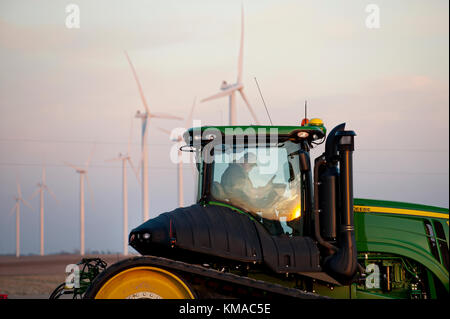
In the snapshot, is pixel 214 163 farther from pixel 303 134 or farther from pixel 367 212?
pixel 367 212

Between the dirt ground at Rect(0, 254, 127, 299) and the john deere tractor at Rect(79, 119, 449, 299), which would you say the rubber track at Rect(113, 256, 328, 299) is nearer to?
the john deere tractor at Rect(79, 119, 449, 299)

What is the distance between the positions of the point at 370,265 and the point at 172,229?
2723 millimetres

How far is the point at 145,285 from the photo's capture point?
729 cm

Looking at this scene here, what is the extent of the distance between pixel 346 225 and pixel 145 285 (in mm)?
2360

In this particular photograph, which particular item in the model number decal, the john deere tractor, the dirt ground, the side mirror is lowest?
the dirt ground

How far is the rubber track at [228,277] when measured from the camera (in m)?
7.04

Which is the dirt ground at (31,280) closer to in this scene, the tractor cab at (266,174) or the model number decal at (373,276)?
the tractor cab at (266,174)

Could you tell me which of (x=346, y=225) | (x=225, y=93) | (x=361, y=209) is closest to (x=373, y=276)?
(x=361, y=209)

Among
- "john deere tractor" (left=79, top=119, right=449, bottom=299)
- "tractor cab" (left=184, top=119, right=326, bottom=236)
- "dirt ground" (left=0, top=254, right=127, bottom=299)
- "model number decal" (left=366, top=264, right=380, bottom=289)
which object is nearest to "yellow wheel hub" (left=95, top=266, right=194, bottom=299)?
"john deere tractor" (left=79, top=119, right=449, bottom=299)

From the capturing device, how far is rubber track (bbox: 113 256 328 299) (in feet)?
23.1

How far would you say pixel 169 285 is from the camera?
286 inches

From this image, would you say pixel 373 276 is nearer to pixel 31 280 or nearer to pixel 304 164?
pixel 304 164
